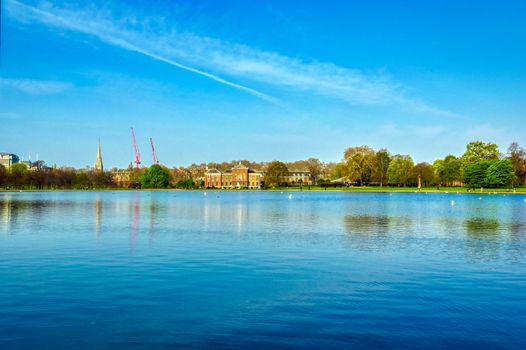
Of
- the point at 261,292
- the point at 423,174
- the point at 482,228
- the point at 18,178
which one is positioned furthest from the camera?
the point at 18,178

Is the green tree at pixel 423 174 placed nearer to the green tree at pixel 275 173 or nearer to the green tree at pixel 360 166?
the green tree at pixel 360 166

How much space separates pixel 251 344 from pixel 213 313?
2.55 m

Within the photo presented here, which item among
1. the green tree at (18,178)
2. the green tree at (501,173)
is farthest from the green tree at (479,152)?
the green tree at (18,178)

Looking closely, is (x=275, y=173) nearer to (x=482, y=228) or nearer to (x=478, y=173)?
(x=478, y=173)

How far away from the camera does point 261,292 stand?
1491cm

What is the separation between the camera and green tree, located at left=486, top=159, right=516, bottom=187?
11744 cm

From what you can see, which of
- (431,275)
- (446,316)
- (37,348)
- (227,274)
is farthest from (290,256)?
(37,348)

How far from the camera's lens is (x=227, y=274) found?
698 inches

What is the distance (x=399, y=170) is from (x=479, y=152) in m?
23.9

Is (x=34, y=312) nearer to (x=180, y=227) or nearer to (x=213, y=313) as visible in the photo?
(x=213, y=313)

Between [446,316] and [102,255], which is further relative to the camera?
[102,255]

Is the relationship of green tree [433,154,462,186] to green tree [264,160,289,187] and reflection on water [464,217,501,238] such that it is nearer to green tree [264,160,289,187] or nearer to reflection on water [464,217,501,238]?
green tree [264,160,289,187]

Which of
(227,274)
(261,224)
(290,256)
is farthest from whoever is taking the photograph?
(261,224)

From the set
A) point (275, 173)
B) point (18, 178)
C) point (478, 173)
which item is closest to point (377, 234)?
point (478, 173)
